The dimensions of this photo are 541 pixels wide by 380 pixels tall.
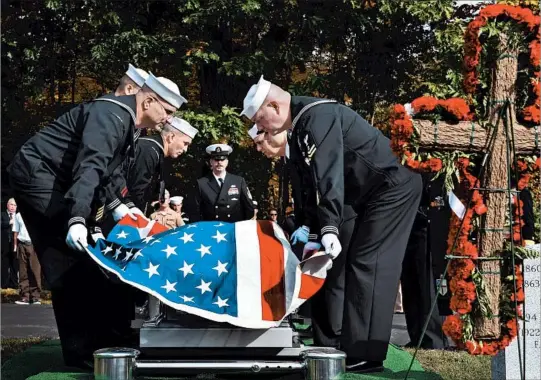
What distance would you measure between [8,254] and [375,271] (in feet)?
44.2

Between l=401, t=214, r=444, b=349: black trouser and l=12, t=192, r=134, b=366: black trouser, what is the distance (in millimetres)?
3135

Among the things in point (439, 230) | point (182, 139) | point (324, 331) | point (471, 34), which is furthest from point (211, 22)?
point (471, 34)

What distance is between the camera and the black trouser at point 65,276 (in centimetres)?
716

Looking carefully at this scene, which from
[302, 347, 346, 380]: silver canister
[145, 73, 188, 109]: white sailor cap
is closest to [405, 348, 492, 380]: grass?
[302, 347, 346, 380]: silver canister

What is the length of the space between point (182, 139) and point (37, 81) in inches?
401

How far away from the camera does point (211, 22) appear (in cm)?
1850

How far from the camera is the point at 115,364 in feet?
19.0

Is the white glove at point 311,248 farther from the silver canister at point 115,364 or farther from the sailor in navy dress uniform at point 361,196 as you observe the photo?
the silver canister at point 115,364

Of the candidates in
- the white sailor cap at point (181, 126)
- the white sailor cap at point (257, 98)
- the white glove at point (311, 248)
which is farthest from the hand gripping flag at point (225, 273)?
the white sailor cap at point (181, 126)

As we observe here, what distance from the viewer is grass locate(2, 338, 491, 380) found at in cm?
730

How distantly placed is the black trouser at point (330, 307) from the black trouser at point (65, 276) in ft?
5.21

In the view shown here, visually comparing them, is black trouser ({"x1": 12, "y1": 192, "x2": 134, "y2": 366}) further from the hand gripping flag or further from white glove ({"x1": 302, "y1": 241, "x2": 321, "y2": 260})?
white glove ({"x1": 302, "y1": 241, "x2": 321, "y2": 260})

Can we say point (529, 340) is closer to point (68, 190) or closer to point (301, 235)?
point (301, 235)

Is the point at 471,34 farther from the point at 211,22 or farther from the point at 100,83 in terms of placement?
the point at 100,83
